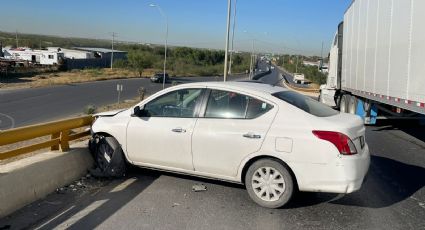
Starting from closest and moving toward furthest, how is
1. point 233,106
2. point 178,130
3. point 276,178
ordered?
point 276,178
point 233,106
point 178,130

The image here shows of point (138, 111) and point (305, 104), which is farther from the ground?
point (305, 104)

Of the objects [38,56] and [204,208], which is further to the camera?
[38,56]

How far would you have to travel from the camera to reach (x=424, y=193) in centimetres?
663

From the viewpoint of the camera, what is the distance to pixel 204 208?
18.6 ft

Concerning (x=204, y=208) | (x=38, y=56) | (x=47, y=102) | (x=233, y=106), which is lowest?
(x=47, y=102)

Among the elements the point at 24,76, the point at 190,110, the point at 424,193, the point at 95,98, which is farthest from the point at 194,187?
the point at 24,76

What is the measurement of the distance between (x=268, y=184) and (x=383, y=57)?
6.89 metres

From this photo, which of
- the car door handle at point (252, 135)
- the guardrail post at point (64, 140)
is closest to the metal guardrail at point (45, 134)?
the guardrail post at point (64, 140)

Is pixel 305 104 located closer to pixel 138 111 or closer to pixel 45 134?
pixel 138 111

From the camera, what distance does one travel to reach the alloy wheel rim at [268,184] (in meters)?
5.61

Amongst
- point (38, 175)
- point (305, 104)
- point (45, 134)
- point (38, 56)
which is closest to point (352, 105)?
point (305, 104)

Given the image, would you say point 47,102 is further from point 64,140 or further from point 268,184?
point 268,184

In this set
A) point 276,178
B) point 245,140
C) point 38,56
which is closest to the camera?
point 276,178

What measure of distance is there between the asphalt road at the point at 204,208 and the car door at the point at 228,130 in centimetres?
50
